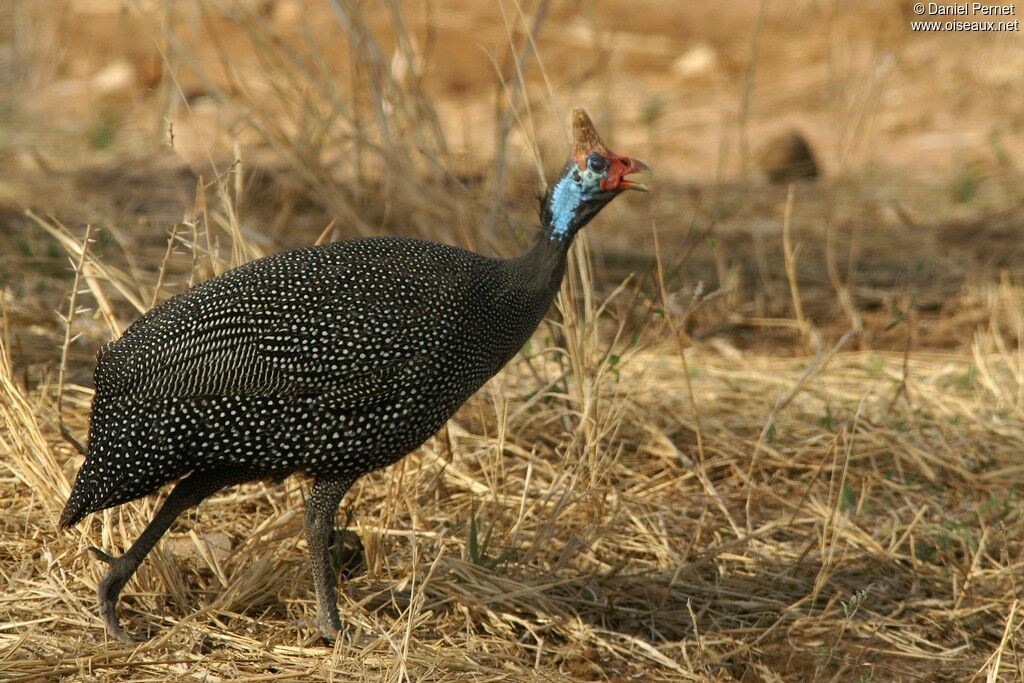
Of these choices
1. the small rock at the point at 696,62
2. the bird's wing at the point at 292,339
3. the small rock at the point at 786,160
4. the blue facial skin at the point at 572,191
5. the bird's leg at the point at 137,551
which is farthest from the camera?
the small rock at the point at 696,62

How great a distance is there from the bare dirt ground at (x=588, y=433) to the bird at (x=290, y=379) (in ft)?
0.94

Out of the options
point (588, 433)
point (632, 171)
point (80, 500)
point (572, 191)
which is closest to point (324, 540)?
point (80, 500)

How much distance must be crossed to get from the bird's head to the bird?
0.27 meters

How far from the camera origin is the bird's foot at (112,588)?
3.09m

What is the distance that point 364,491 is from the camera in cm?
380

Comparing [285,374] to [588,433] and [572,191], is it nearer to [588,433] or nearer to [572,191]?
[572,191]

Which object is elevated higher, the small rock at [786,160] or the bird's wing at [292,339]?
the bird's wing at [292,339]

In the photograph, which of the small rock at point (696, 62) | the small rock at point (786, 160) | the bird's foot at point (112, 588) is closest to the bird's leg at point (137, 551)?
the bird's foot at point (112, 588)

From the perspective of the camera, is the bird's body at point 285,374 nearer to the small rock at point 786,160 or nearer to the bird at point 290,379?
the bird at point 290,379

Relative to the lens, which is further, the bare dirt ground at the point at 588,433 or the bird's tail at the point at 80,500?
the bare dirt ground at the point at 588,433

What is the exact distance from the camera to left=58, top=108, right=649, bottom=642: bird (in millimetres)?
2900

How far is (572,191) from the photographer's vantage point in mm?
3221

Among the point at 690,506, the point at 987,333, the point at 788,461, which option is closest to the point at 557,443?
the point at 690,506

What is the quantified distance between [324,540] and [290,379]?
451 millimetres
